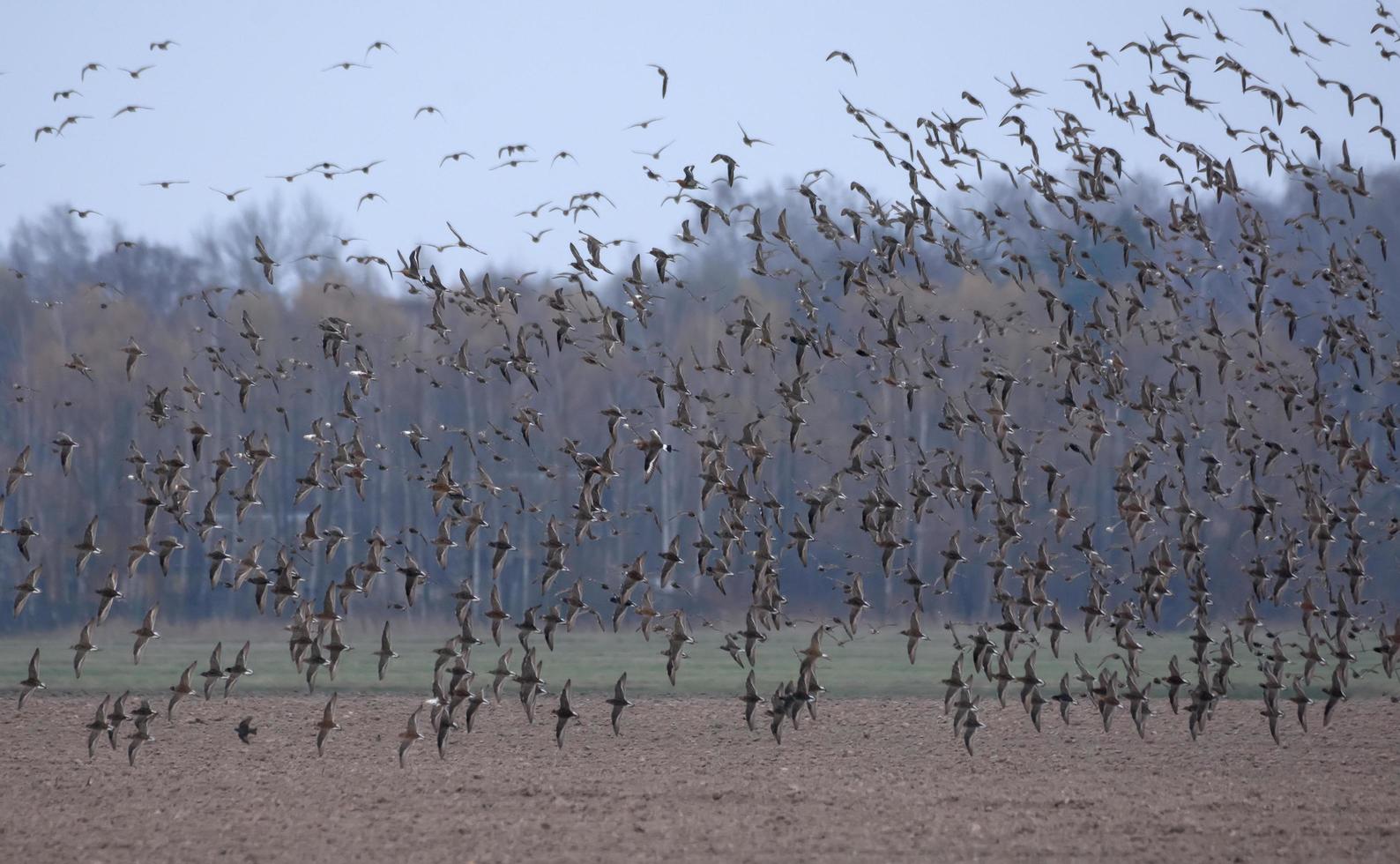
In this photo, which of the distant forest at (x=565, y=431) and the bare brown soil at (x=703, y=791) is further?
the distant forest at (x=565, y=431)

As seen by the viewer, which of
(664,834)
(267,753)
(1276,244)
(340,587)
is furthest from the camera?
(1276,244)

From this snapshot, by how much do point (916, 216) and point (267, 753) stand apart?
10.3 metres

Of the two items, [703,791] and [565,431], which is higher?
[565,431]

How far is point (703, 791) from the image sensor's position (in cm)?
1716

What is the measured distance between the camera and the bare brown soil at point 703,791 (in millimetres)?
14352

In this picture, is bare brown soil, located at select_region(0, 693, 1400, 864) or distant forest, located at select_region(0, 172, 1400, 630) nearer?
bare brown soil, located at select_region(0, 693, 1400, 864)

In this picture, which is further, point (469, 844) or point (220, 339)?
point (220, 339)

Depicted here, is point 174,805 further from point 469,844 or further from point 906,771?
point 906,771

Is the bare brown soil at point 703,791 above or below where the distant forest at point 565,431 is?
below

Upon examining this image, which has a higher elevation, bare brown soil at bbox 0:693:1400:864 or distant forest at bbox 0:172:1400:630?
distant forest at bbox 0:172:1400:630

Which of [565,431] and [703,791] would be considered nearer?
[703,791]

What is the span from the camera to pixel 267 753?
19.8 meters

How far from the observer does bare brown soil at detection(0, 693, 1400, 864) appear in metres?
14.4

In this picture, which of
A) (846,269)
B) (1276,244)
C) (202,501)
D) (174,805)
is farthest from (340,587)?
(1276,244)
